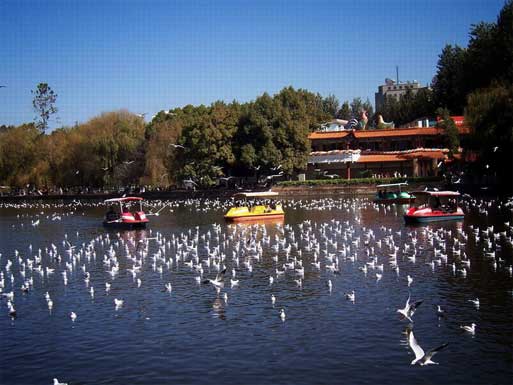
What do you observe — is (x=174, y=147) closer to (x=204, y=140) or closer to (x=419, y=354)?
(x=204, y=140)

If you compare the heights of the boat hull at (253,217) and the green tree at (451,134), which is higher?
the green tree at (451,134)

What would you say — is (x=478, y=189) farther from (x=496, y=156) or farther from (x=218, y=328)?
(x=218, y=328)

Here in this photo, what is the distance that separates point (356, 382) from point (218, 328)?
542 cm

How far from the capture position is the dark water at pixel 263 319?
1673 centimetres

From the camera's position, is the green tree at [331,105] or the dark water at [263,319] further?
the green tree at [331,105]

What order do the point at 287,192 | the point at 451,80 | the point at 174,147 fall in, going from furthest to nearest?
the point at 451,80, the point at 174,147, the point at 287,192

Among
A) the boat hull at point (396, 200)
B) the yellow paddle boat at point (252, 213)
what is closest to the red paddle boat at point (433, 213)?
the yellow paddle boat at point (252, 213)

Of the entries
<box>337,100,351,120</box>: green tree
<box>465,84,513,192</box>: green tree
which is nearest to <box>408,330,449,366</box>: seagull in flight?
<box>465,84,513,192</box>: green tree

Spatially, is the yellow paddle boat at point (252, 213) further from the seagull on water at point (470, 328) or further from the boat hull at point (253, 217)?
the seagull on water at point (470, 328)

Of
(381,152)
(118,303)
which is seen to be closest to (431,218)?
(118,303)

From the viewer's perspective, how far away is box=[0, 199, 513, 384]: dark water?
16734mm

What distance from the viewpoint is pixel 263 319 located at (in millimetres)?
20906

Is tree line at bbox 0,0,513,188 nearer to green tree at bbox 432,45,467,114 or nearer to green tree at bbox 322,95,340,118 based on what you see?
green tree at bbox 432,45,467,114

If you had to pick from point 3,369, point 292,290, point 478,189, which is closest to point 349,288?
point 292,290
